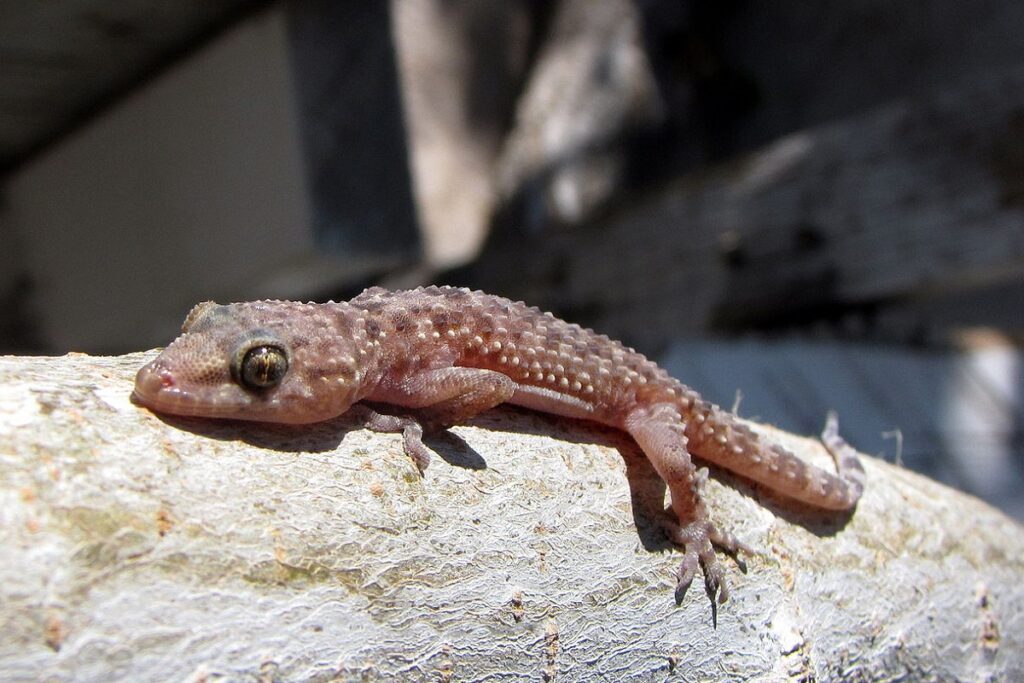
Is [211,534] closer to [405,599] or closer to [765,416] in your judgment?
[405,599]

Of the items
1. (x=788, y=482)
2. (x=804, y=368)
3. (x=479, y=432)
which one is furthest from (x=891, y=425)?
(x=479, y=432)

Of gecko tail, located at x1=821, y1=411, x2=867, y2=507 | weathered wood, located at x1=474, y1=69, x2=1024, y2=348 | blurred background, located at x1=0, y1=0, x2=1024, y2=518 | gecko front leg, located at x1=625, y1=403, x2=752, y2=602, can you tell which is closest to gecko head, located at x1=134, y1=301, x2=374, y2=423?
gecko front leg, located at x1=625, y1=403, x2=752, y2=602

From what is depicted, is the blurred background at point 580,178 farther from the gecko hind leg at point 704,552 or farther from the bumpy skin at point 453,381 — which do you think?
the gecko hind leg at point 704,552

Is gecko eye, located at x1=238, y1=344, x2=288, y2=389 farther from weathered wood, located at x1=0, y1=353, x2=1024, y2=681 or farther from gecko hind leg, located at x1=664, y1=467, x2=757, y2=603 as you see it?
gecko hind leg, located at x1=664, y1=467, x2=757, y2=603

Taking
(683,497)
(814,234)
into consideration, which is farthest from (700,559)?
(814,234)

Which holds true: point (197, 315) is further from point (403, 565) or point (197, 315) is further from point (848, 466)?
point (848, 466)

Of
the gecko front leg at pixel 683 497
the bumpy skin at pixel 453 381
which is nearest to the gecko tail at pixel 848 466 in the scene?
the bumpy skin at pixel 453 381
